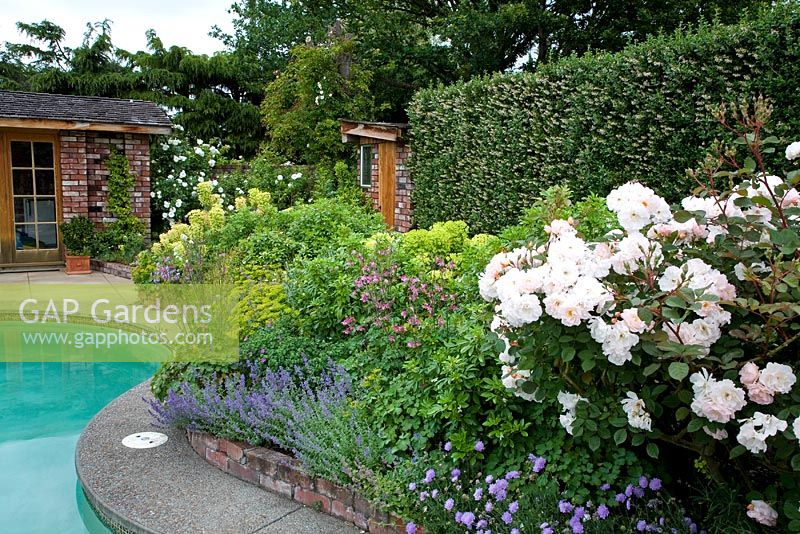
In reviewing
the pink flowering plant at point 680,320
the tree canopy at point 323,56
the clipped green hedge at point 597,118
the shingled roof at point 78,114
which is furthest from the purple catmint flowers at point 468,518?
the tree canopy at point 323,56

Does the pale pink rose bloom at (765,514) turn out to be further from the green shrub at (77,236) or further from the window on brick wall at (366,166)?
the window on brick wall at (366,166)

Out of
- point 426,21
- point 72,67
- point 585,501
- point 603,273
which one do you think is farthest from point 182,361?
point 72,67

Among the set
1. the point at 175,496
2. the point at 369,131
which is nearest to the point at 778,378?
the point at 175,496

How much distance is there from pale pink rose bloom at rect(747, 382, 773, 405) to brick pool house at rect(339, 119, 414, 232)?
994 centimetres

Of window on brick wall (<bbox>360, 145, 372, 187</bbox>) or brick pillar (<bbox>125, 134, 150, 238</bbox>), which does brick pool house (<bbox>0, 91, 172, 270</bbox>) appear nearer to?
brick pillar (<bbox>125, 134, 150, 238</bbox>)

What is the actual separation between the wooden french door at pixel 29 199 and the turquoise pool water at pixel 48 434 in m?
5.22

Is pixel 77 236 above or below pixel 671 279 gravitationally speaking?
above

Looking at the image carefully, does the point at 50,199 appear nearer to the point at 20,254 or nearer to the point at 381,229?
the point at 20,254

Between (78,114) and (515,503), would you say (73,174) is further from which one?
(515,503)

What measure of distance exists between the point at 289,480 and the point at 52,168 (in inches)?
398

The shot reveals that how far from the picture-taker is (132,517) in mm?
3244

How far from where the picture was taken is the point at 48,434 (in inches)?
205

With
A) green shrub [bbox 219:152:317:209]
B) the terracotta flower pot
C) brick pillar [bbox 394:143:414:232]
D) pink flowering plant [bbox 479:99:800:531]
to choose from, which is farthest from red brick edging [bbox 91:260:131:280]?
pink flowering plant [bbox 479:99:800:531]

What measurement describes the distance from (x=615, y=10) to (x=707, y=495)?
1604cm
